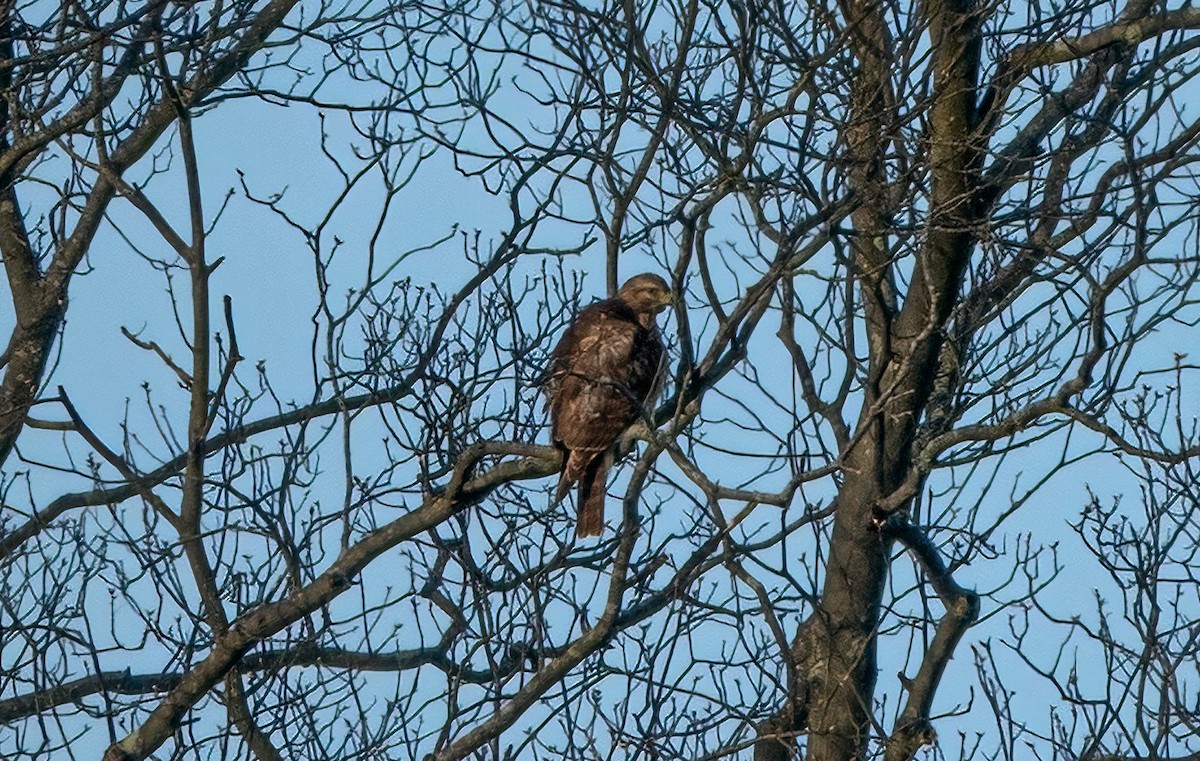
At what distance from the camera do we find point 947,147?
527cm

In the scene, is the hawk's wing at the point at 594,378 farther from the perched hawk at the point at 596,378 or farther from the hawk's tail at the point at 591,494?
the hawk's tail at the point at 591,494

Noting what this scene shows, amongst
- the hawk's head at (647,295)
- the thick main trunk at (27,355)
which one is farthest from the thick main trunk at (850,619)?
the thick main trunk at (27,355)

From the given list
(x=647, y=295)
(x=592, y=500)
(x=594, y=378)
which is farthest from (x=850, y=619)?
(x=647, y=295)

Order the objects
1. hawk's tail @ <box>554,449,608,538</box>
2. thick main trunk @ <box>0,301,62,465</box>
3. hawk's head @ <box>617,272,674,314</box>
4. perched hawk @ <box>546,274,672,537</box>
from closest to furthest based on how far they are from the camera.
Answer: perched hawk @ <box>546,274,672,537</box>
hawk's tail @ <box>554,449,608,538</box>
hawk's head @ <box>617,272,674,314</box>
thick main trunk @ <box>0,301,62,465</box>

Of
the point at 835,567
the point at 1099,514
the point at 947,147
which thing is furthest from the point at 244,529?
the point at 1099,514

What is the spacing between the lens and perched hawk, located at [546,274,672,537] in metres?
6.57

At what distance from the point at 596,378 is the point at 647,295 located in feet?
2.45

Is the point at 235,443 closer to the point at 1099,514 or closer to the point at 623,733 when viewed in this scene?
the point at 623,733

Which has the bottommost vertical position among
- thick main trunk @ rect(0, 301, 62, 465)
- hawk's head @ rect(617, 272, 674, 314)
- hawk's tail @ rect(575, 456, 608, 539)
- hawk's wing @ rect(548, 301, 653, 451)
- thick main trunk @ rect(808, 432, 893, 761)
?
thick main trunk @ rect(808, 432, 893, 761)

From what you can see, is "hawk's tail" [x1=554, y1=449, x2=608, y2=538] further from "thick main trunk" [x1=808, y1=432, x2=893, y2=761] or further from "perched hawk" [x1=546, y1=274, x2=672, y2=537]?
"thick main trunk" [x1=808, y1=432, x2=893, y2=761]

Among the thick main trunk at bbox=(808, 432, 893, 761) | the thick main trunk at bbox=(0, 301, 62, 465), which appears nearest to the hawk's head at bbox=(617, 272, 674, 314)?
the thick main trunk at bbox=(808, 432, 893, 761)

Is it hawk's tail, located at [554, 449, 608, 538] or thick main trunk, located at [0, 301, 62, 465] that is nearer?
hawk's tail, located at [554, 449, 608, 538]

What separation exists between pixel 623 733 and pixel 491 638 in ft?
1.90

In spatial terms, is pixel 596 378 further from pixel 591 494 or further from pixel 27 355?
pixel 27 355
